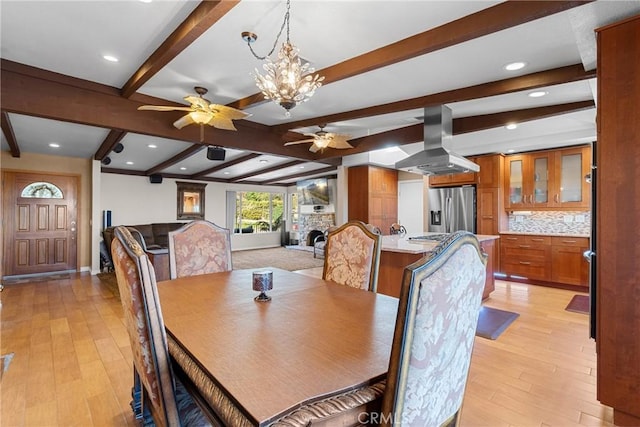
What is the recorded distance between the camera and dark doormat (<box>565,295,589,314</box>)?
367cm

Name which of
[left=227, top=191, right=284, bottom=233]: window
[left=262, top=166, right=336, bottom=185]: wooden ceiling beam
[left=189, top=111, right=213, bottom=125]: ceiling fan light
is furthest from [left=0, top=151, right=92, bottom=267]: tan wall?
[left=262, top=166, right=336, bottom=185]: wooden ceiling beam

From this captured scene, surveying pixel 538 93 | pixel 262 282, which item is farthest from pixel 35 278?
pixel 538 93

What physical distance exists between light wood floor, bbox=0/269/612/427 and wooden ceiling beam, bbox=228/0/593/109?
2.34m

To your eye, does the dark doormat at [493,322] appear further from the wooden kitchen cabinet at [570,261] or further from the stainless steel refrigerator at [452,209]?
the stainless steel refrigerator at [452,209]

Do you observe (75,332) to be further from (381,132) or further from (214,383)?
(381,132)

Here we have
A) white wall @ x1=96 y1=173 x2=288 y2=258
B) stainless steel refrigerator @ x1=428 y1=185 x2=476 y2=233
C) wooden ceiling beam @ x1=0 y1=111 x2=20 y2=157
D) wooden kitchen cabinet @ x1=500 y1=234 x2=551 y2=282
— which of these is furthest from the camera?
white wall @ x1=96 y1=173 x2=288 y2=258

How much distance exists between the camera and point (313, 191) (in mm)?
9805

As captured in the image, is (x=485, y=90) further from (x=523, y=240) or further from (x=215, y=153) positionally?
(x=215, y=153)

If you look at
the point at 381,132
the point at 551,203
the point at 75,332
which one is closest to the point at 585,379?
the point at 551,203

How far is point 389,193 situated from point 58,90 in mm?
5851

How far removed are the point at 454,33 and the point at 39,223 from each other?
7748 mm

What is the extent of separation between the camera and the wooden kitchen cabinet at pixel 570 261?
178 inches

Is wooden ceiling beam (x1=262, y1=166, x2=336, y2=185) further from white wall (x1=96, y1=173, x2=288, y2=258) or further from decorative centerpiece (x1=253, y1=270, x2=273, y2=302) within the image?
decorative centerpiece (x1=253, y1=270, x2=273, y2=302)

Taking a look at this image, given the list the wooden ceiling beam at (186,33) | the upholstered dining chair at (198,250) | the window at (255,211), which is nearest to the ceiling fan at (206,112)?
the wooden ceiling beam at (186,33)
